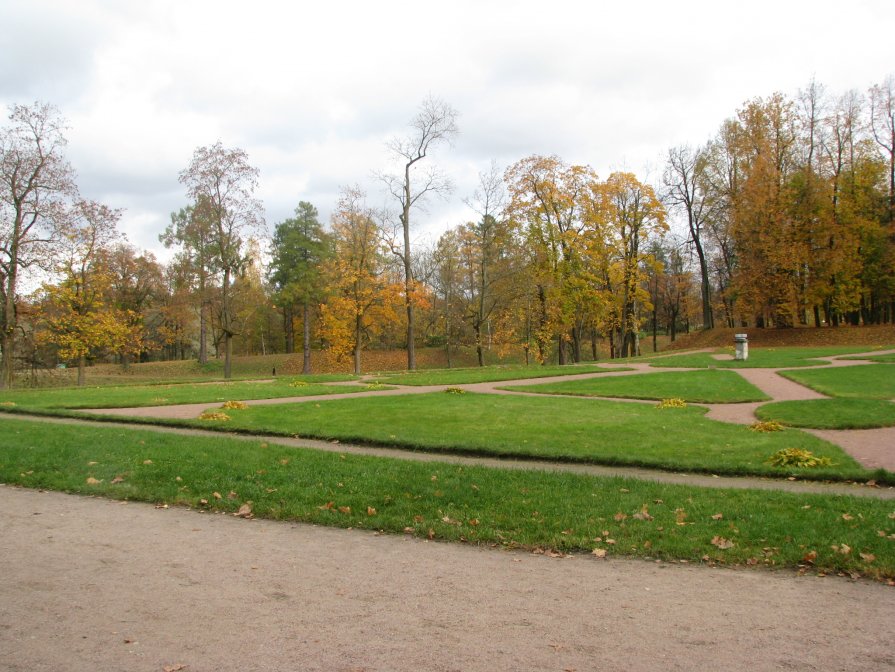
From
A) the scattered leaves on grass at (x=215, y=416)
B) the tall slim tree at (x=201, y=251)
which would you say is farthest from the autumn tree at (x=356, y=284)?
the scattered leaves on grass at (x=215, y=416)

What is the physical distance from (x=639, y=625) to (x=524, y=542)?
1726 millimetres

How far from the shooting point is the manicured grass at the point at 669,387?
15602 mm

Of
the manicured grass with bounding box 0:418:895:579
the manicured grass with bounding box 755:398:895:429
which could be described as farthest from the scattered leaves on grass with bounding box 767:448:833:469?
the manicured grass with bounding box 755:398:895:429

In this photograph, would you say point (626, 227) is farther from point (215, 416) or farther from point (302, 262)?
point (215, 416)

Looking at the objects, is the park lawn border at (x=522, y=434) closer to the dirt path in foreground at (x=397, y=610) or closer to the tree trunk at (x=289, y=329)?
the dirt path in foreground at (x=397, y=610)

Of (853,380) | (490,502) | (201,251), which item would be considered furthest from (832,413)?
(201,251)

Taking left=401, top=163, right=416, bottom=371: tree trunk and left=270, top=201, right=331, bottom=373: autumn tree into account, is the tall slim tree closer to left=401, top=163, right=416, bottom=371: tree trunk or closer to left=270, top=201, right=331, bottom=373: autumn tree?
left=270, top=201, right=331, bottom=373: autumn tree

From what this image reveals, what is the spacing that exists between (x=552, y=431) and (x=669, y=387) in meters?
7.99

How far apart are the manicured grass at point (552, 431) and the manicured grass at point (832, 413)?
1.21 metres

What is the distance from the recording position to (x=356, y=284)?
3444 centimetres

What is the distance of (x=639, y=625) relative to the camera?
3.74 metres

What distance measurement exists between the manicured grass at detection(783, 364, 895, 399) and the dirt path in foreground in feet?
41.2

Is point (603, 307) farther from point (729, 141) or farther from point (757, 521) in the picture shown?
point (757, 521)

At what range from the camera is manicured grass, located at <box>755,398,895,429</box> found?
11.0m
